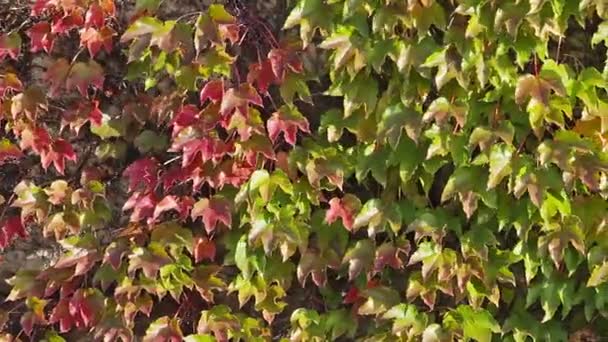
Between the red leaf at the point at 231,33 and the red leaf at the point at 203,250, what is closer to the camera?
the red leaf at the point at 231,33

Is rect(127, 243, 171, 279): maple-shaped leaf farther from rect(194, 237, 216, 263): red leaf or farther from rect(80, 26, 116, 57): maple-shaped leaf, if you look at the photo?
rect(80, 26, 116, 57): maple-shaped leaf

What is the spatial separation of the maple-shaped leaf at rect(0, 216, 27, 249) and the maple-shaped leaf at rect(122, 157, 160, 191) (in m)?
0.37

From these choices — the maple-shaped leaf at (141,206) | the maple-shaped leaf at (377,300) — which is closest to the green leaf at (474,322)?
the maple-shaped leaf at (377,300)

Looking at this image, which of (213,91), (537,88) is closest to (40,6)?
(213,91)

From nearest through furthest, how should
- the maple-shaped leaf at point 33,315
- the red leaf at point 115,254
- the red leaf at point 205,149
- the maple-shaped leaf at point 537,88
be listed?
the maple-shaped leaf at point 537,88, the red leaf at point 205,149, the red leaf at point 115,254, the maple-shaped leaf at point 33,315

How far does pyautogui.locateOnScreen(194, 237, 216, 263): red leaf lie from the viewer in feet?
8.73

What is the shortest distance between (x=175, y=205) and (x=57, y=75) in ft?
1.66

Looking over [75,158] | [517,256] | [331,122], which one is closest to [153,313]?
[75,158]

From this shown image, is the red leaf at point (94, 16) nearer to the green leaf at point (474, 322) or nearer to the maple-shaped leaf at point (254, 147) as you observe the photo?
the maple-shaped leaf at point (254, 147)

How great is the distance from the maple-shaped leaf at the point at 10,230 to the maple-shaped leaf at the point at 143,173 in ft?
1.22

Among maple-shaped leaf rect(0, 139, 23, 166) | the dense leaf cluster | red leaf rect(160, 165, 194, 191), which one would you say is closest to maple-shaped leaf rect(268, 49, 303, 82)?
the dense leaf cluster

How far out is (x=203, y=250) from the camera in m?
2.66

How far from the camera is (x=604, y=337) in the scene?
8.83 feet

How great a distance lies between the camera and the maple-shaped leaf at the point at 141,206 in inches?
103
